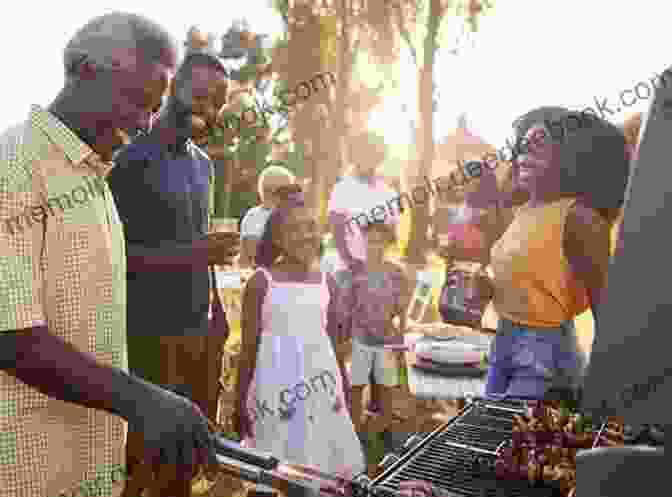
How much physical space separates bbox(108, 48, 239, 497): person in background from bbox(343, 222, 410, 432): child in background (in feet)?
6.38

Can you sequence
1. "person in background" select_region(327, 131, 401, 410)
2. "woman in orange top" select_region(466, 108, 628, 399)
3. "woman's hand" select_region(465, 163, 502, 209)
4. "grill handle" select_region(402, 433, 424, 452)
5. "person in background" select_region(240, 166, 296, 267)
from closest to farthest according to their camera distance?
"grill handle" select_region(402, 433, 424, 452), "woman in orange top" select_region(466, 108, 628, 399), "woman's hand" select_region(465, 163, 502, 209), "person in background" select_region(327, 131, 401, 410), "person in background" select_region(240, 166, 296, 267)

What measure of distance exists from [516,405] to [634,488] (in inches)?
61.7

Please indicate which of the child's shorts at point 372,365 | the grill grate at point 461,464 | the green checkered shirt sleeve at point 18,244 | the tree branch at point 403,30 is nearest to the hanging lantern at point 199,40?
the child's shorts at point 372,365

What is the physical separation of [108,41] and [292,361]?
240cm

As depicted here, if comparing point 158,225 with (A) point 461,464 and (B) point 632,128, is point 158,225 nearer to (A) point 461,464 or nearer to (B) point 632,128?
(A) point 461,464

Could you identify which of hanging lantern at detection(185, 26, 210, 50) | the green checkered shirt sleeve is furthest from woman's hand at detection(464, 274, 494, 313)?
hanging lantern at detection(185, 26, 210, 50)

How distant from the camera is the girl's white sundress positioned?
3467mm

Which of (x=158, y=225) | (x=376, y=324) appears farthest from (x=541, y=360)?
(x=376, y=324)

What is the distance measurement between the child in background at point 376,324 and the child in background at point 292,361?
4.45ft

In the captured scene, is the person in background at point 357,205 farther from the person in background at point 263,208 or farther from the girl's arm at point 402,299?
the person in background at point 263,208

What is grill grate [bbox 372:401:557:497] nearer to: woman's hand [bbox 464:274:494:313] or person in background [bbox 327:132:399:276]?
woman's hand [bbox 464:274:494:313]

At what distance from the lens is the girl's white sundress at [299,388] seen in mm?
3467

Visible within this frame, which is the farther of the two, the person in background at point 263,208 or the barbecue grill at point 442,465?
the person in background at point 263,208

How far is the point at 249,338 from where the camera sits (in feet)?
11.5
